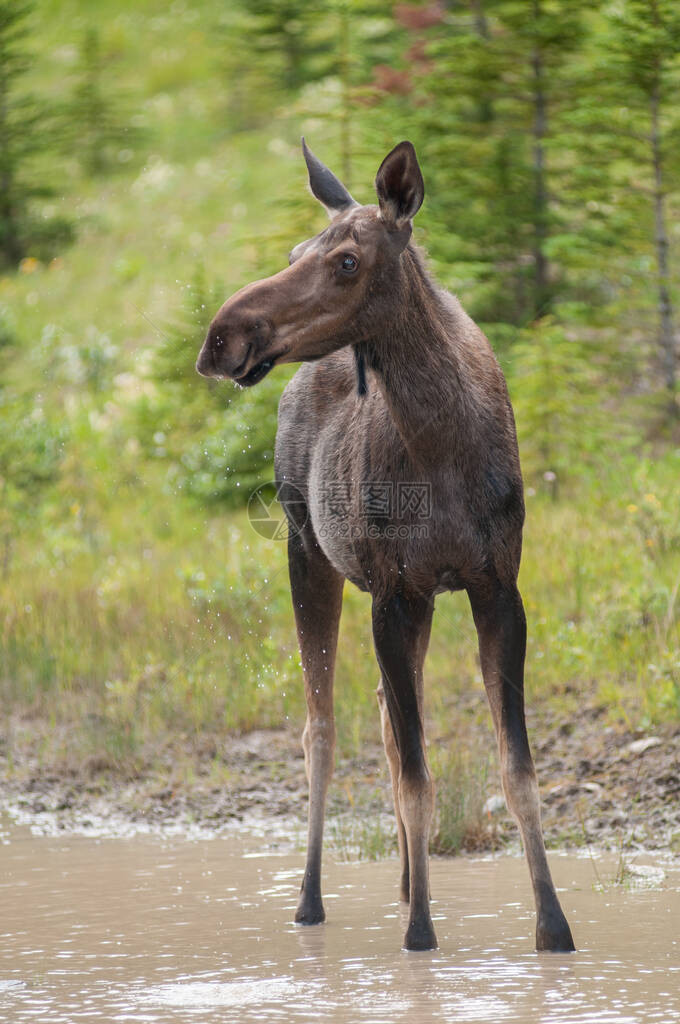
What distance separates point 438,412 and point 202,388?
9.88 metres

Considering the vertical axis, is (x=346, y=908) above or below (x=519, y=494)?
below

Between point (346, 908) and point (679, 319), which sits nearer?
point (346, 908)

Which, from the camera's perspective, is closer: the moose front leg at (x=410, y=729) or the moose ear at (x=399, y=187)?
the moose ear at (x=399, y=187)

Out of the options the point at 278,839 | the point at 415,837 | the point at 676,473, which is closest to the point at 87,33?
the point at 676,473

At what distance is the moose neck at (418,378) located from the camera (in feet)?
17.6

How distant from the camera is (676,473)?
1215 cm

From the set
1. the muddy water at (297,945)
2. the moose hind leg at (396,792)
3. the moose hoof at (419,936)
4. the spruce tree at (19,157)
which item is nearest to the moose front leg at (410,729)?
the moose hoof at (419,936)

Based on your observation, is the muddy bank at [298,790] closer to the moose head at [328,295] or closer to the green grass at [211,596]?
the green grass at [211,596]

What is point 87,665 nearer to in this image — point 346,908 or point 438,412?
point 346,908

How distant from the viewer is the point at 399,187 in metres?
5.19

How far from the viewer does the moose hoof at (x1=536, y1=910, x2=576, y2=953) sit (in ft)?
17.6

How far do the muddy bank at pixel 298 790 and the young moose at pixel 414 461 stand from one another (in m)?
1.69

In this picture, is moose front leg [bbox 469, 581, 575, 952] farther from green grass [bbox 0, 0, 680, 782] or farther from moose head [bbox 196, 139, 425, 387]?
green grass [bbox 0, 0, 680, 782]

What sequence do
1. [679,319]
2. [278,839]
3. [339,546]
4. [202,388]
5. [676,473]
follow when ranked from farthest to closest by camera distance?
1. [679,319]
2. [202,388]
3. [676,473]
4. [278,839]
5. [339,546]
